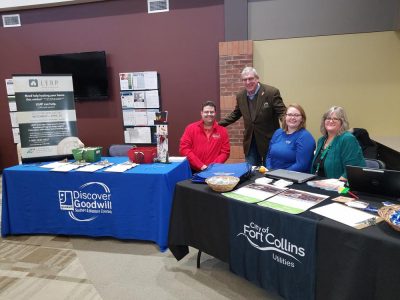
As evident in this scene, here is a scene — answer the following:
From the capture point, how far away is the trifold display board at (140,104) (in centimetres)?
459

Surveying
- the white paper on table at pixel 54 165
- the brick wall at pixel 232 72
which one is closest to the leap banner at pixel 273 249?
the white paper on table at pixel 54 165

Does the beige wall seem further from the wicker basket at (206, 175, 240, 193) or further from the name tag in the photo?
the wicker basket at (206, 175, 240, 193)

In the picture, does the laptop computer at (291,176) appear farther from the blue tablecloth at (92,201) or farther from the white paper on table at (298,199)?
the blue tablecloth at (92,201)

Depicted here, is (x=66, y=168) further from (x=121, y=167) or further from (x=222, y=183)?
(x=222, y=183)

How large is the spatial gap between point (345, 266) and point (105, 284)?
5.30ft

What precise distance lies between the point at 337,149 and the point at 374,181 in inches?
23.4

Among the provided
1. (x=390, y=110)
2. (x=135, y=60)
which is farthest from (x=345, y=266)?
(x=135, y=60)

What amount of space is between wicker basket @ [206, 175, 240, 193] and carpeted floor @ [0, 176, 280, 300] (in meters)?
0.74

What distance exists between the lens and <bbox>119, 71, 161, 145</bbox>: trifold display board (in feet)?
15.1

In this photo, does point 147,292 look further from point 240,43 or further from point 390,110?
point 390,110

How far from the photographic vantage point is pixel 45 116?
3020mm

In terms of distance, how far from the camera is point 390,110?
396 centimetres

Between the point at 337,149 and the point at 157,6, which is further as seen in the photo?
the point at 157,6

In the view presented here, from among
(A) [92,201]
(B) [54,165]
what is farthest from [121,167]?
(B) [54,165]
